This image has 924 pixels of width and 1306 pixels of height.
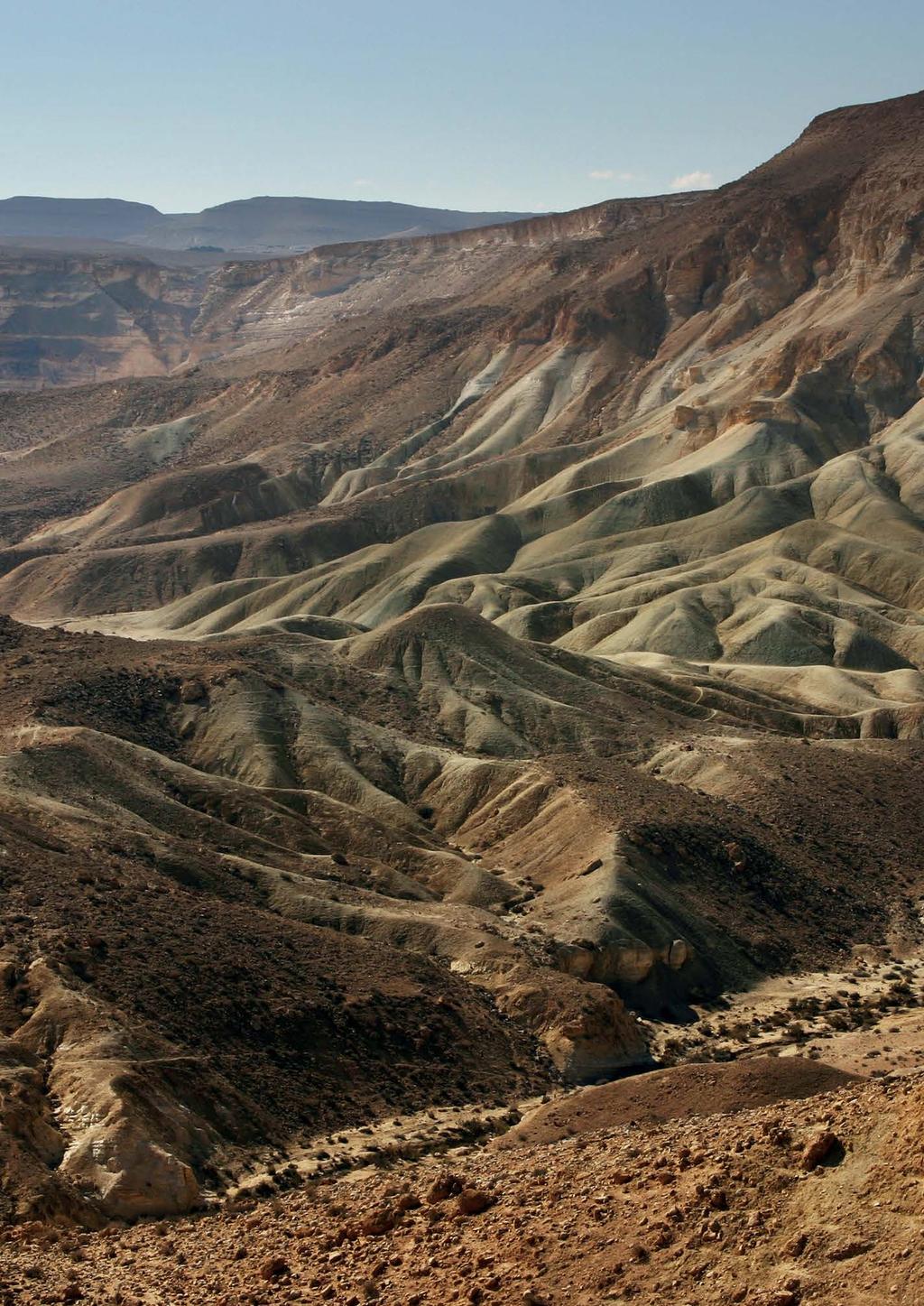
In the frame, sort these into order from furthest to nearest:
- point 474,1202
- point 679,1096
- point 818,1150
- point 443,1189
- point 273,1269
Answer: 1. point 679,1096
2. point 443,1189
3. point 474,1202
4. point 273,1269
5. point 818,1150

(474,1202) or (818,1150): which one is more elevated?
(818,1150)

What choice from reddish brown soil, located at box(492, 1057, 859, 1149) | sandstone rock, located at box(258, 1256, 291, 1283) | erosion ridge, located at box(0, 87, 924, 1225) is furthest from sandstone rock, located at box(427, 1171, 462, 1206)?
reddish brown soil, located at box(492, 1057, 859, 1149)

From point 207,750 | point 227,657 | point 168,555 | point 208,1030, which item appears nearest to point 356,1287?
point 208,1030

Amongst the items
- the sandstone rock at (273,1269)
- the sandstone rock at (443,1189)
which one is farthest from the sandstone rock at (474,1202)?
the sandstone rock at (273,1269)

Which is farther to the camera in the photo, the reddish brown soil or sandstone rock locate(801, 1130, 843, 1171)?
the reddish brown soil

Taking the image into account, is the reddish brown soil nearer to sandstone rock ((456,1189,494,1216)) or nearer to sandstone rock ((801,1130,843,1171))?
sandstone rock ((456,1189,494,1216))

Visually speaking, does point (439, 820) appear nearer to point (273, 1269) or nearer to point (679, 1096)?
point (679, 1096)

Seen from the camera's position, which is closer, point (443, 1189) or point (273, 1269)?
point (273, 1269)

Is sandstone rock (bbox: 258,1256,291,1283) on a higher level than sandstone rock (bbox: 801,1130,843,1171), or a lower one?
lower

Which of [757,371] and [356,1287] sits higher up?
[757,371]

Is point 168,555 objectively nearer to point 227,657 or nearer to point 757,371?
point 757,371

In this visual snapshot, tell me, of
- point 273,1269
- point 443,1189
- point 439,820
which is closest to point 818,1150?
point 443,1189
